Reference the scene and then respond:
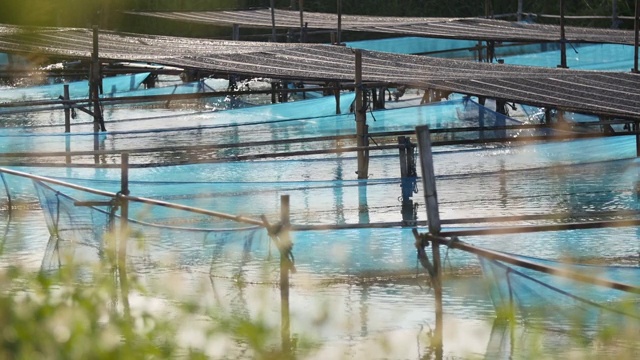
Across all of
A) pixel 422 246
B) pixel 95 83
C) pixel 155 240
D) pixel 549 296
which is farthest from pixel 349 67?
pixel 549 296

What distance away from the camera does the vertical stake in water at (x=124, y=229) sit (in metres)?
7.99

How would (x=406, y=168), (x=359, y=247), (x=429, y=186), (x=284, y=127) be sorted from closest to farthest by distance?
(x=429, y=186) < (x=359, y=247) < (x=406, y=168) < (x=284, y=127)

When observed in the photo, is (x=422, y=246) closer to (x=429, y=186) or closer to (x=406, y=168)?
(x=429, y=186)

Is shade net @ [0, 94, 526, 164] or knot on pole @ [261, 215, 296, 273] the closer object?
knot on pole @ [261, 215, 296, 273]

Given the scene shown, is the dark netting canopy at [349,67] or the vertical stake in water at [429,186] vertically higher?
the dark netting canopy at [349,67]

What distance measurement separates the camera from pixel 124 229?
318 inches

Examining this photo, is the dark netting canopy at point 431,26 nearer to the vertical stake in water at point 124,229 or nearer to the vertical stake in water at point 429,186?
the vertical stake in water at point 124,229

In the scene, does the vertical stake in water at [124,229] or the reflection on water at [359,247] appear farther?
the vertical stake in water at [124,229]

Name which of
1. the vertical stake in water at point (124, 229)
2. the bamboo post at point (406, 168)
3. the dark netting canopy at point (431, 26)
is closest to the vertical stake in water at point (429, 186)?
the vertical stake in water at point (124, 229)

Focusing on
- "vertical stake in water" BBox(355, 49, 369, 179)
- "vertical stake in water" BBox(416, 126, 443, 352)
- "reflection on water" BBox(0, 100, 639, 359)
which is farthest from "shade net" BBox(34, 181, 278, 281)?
"vertical stake in water" BBox(355, 49, 369, 179)

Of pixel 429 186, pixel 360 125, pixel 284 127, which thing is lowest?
pixel 284 127

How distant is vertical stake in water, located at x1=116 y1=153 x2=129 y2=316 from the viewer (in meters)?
7.99

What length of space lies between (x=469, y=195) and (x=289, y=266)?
532 cm

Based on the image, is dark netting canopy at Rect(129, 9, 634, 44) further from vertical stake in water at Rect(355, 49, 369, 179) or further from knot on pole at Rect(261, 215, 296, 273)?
knot on pole at Rect(261, 215, 296, 273)
